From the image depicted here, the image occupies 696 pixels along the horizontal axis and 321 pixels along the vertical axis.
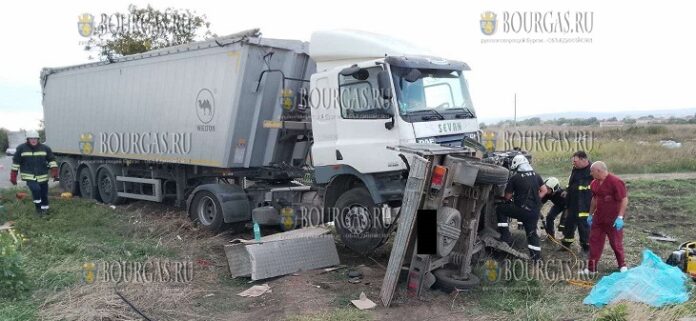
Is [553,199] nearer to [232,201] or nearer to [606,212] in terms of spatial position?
[606,212]

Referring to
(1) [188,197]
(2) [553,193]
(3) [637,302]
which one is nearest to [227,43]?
(1) [188,197]

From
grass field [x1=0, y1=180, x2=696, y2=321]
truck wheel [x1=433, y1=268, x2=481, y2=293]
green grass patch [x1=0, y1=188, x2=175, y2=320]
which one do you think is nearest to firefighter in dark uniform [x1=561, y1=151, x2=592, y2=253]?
grass field [x1=0, y1=180, x2=696, y2=321]

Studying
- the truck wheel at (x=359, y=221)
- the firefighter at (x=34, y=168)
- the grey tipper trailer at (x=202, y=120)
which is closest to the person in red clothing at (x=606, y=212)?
the truck wheel at (x=359, y=221)

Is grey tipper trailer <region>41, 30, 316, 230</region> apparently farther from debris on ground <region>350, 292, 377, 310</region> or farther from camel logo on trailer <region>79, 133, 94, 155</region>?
debris on ground <region>350, 292, 377, 310</region>

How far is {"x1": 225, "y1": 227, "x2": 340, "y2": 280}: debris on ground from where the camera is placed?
5.91 m

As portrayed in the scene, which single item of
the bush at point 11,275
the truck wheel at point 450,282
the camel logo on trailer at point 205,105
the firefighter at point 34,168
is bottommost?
the truck wheel at point 450,282

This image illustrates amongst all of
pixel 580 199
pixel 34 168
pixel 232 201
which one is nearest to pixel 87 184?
pixel 34 168

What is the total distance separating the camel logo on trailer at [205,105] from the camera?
7750 mm

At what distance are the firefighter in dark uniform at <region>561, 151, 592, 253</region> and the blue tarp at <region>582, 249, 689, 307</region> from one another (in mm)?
1546

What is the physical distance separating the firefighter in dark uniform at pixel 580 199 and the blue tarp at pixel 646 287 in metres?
1.55

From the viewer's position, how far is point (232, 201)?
25.5 feet

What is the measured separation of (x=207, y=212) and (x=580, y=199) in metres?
5.46

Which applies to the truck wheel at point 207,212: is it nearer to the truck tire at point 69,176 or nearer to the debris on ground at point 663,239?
the truck tire at point 69,176

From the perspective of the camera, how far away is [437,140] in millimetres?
6039
